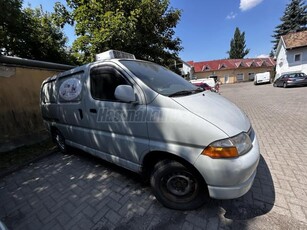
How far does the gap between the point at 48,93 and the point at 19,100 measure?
198cm

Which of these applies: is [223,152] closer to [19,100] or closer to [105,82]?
[105,82]

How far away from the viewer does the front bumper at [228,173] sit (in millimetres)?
1809

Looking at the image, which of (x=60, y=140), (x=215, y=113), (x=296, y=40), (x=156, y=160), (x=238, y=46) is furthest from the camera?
(x=238, y=46)

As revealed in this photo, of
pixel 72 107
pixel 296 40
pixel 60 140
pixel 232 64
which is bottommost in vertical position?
pixel 60 140

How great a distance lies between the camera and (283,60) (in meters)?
25.8

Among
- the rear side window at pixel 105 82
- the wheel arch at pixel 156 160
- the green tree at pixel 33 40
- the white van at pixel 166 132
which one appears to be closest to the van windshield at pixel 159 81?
the white van at pixel 166 132

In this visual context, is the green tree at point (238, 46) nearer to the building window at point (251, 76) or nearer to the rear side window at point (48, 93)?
the building window at point (251, 76)

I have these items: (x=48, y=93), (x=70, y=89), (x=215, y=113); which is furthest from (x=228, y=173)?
(x=48, y=93)

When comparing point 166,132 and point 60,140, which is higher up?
point 166,132

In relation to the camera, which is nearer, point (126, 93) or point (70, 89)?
point (126, 93)

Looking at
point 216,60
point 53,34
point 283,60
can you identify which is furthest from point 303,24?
point 53,34

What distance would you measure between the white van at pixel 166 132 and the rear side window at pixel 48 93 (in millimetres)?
1165

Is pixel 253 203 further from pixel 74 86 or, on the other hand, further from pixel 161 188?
pixel 74 86

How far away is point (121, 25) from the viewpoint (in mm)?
7996
